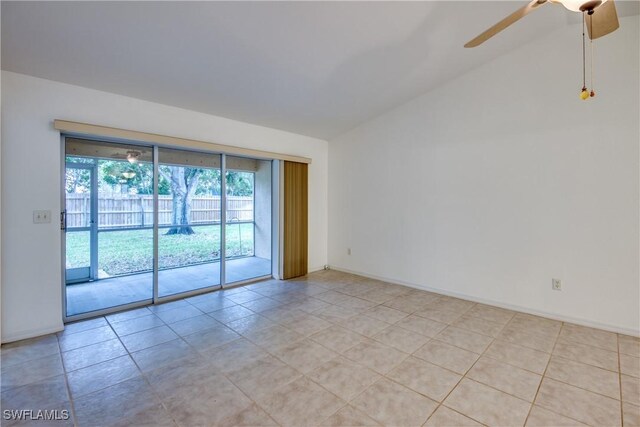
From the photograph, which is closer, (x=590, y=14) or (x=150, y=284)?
(x=590, y=14)

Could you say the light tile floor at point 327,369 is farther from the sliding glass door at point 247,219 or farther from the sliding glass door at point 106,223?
the sliding glass door at point 247,219

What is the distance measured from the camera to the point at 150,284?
389cm

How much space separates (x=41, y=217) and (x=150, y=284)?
4.90ft

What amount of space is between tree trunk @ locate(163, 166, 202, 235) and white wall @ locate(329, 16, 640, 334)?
2.89 metres

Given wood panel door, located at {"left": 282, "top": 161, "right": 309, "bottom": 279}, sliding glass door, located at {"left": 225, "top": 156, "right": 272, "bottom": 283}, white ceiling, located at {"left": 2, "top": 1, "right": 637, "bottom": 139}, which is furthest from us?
wood panel door, located at {"left": 282, "top": 161, "right": 309, "bottom": 279}

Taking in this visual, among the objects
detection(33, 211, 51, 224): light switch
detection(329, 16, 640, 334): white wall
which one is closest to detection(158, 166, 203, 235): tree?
detection(33, 211, 51, 224): light switch

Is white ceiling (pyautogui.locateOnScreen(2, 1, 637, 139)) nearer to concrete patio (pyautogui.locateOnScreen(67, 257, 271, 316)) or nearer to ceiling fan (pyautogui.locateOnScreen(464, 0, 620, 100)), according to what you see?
ceiling fan (pyautogui.locateOnScreen(464, 0, 620, 100))

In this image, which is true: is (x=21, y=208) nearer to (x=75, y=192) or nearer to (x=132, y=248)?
(x=75, y=192)

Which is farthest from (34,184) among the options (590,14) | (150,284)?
(590,14)

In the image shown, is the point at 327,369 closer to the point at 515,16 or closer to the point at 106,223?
the point at 515,16

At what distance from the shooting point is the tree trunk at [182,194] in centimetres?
393

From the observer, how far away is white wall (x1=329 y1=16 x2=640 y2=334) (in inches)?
115

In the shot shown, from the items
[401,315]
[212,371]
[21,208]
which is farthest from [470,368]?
[21,208]

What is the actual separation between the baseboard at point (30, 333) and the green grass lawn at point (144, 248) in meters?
0.76
